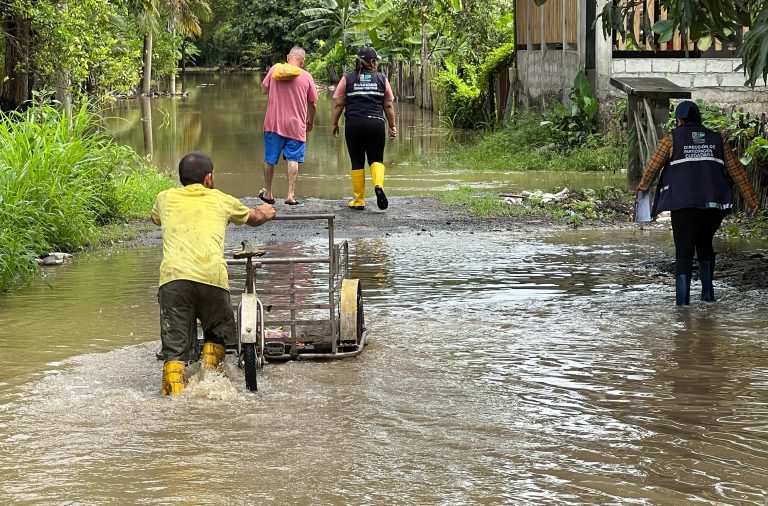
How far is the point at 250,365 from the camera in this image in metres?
6.83

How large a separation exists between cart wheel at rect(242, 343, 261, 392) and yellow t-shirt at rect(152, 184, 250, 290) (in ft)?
1.53

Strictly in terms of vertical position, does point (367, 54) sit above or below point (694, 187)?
above

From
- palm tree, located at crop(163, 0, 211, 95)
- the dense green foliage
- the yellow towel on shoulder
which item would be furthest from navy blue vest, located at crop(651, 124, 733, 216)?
palm tree, located at crop(163, 0, 211, 95)

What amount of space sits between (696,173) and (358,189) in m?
5.57

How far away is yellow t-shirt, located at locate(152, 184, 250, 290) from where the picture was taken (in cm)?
696

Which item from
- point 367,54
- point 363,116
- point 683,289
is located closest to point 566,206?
point 363,116

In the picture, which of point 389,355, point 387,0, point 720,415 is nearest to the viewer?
point 720,415

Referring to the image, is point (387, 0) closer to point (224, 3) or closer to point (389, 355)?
point (389, 355)

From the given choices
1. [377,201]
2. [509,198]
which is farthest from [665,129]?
[377,201]

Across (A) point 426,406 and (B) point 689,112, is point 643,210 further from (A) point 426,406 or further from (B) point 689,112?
(A) point 426,406

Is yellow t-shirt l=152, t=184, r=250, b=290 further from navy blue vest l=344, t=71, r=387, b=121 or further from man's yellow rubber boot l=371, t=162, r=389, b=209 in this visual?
navy blue vest l=344, t=71, r=387, b=121

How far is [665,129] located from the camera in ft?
50.1

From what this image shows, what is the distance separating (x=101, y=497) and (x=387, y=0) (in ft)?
114

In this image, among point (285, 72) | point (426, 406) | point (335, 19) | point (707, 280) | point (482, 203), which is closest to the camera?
point (426, 406)
